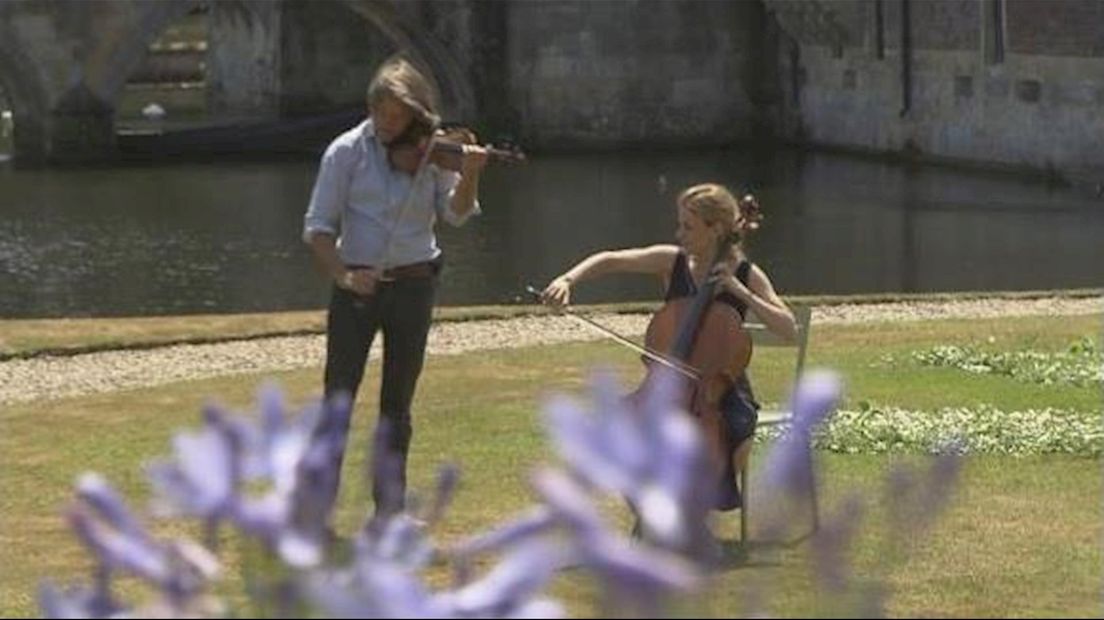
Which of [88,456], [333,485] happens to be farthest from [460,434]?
[333,485]

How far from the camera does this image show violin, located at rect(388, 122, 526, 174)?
652cm

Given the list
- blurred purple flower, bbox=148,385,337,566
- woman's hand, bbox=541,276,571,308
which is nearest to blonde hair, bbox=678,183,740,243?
woman's hand, bbox=541,276,571,308

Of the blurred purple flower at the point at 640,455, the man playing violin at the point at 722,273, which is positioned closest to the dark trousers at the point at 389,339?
the man playing violin at the point at 722,273

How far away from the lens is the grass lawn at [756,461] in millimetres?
5656

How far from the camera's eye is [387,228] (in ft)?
21.9

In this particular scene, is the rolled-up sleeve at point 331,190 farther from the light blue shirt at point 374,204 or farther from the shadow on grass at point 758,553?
the shadow on grass at point 758,553

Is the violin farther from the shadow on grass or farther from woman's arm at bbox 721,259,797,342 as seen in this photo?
the shadow on grass

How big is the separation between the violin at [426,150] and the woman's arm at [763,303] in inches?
24.2

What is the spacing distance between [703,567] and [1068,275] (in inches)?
688

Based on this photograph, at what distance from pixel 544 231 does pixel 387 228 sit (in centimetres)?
1703

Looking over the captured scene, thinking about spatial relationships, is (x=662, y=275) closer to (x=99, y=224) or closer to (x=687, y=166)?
(x=99, y=224)

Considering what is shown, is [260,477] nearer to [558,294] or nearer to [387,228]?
[558,294]

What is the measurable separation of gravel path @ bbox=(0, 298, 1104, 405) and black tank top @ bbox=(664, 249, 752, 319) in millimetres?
5202

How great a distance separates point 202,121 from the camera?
4006cm
